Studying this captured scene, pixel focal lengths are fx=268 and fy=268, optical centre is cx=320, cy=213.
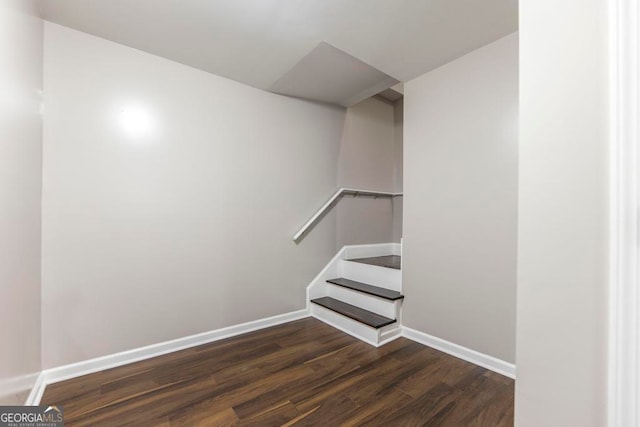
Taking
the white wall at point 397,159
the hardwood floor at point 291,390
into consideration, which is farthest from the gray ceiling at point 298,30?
the hardwood floor at point 291,390

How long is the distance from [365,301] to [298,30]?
2.16 m

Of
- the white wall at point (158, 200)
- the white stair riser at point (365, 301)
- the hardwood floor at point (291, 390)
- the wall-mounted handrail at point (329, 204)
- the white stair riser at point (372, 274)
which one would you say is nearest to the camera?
the hardwood floor at point (291, 390)

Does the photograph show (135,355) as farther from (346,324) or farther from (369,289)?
(369,289)

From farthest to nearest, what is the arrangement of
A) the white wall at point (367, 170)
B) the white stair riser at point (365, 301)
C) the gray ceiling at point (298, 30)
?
the white wall at point (367, 170), the white stair riser at point (365, 301), the gray ceiling at point (298, 30)

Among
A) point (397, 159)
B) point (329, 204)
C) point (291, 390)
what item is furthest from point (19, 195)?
point (397, 159)

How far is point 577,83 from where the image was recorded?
0.67 metres

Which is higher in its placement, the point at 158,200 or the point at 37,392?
the point at 158,200

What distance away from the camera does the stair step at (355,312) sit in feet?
7.04

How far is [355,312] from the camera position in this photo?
7.73 ft

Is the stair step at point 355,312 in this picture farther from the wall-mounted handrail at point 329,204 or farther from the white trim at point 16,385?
the white trim at point 16,385

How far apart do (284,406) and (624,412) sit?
4.28 ft

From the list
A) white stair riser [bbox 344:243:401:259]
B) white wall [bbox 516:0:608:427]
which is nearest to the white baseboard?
white stair riser [bbox 344:243:401:259]

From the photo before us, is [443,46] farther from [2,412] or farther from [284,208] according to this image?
[2,412]

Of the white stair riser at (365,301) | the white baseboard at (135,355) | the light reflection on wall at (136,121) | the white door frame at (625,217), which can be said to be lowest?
the white baseboard at (135,355)
